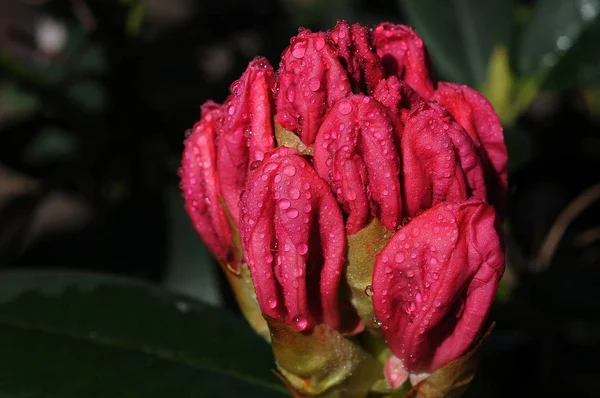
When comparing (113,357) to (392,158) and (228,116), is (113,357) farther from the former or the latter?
(392,158)

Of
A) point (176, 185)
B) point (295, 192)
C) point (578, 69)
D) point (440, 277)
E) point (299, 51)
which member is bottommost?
point (176, 185)

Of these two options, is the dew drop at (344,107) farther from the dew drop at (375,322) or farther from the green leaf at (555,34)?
the green leaf at (555,34)

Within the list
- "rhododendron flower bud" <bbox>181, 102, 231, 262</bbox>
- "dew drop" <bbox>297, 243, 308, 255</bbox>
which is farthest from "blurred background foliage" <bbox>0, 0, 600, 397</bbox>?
"dew drop" <bbox>297, 243, 308, 255</bbox>

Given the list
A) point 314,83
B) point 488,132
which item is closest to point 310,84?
point 314,83

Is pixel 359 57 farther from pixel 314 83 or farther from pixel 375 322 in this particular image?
pixel 375 322

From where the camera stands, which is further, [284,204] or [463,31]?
[463,31]

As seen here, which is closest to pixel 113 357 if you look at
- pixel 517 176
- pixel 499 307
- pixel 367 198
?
pixel 367 198
